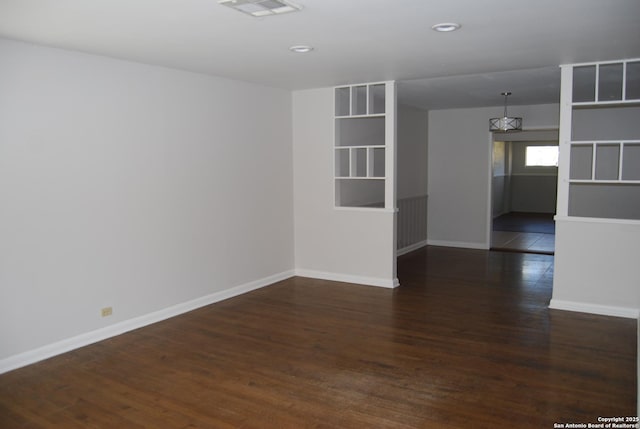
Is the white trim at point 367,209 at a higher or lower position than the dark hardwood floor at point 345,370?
higher

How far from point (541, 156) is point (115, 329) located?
1282cm

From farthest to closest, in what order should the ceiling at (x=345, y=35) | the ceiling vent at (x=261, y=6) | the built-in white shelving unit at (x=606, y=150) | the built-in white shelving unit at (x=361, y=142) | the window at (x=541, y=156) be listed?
the window at (x=541, y=156)
the built-in white shelving unit at (x=606, y=150)
the built-in white shelving unit at (x=361, y=142)
the ceiling at (x=345, y=35)
the ceiling vent at (x=261, y=6)

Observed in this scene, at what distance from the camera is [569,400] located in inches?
121

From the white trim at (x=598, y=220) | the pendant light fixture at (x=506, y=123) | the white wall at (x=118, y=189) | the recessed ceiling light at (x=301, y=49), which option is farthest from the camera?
the pendant light fixture at (x=506, y=123)

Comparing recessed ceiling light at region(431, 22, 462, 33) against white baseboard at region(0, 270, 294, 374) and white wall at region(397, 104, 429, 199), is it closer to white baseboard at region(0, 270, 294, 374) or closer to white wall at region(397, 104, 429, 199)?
white baseboard at region(0, 270, 294, 374)

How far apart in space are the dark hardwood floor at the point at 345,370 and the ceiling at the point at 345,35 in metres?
2.32

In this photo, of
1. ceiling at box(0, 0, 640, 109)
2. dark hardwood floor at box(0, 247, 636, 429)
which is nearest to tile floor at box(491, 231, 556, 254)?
→ dark hardwood floor at box(0, 247, 636, 429)

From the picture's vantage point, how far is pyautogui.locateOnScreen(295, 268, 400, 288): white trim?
5887 mm

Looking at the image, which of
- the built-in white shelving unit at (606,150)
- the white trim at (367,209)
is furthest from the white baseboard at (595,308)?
the white trim at (367,209)

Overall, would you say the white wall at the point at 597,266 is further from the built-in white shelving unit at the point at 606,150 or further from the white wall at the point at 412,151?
the white wall at the point at 412,151

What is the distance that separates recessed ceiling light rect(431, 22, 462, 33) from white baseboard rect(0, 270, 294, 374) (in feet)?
11.0

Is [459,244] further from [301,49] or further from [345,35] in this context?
[345,35]

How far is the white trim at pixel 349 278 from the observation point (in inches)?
232

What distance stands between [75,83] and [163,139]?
916 mm
